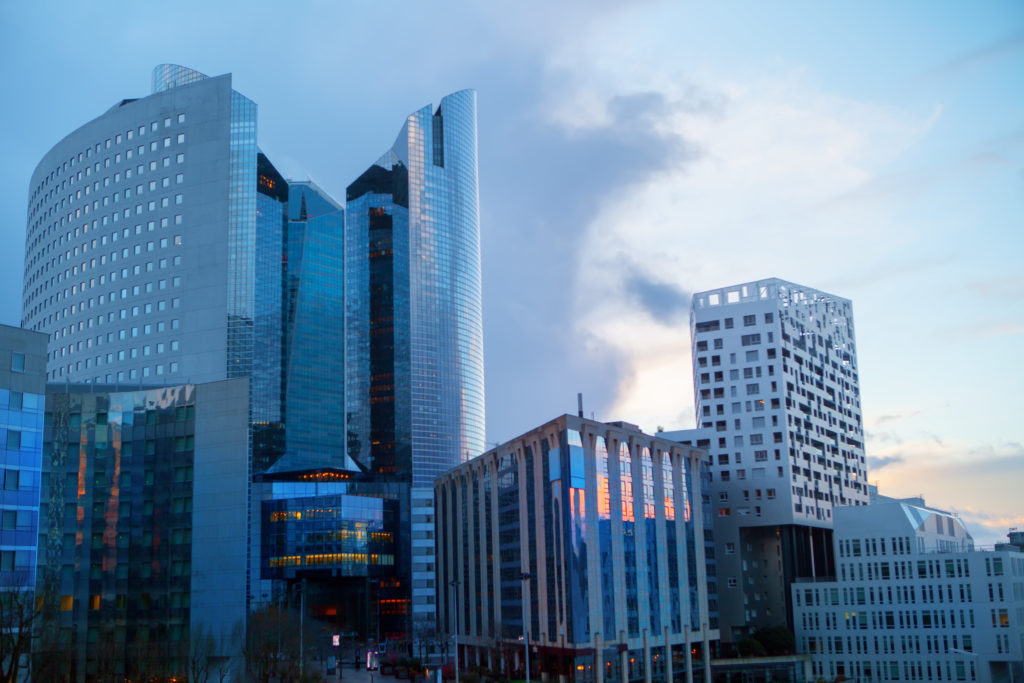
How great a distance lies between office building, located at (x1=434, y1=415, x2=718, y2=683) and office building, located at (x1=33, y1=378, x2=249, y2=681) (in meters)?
31.4

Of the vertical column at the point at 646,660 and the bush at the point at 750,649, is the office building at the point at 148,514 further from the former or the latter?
the bush at the point at 750,649

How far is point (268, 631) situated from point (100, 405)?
2971cm

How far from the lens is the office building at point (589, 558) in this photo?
339 ft

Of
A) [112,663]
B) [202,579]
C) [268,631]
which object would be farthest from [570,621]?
[112,663]

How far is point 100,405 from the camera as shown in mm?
99562

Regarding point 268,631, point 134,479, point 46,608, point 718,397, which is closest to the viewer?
point 46,608

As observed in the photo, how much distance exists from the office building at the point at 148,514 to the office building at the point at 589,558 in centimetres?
3139

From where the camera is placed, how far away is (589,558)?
103562mm

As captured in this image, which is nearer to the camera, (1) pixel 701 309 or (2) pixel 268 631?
(2) pixel 268 631

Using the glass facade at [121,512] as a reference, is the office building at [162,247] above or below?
above

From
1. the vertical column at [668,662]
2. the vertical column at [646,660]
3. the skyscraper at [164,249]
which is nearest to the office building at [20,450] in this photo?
the vertical column at [646,660]

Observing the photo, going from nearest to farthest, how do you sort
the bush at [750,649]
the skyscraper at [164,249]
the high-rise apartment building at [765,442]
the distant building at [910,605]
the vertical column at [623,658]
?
the vertical column at [623,658] → the distant building at [910,605] → the bush at [750,649] → the high-rise apartment building at [765,442] → the skyscraper at [164,249]

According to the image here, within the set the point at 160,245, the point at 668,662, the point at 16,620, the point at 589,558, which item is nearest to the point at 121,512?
the point at 16,620

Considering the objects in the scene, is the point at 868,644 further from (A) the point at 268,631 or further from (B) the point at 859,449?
(A) the point at 268,631
